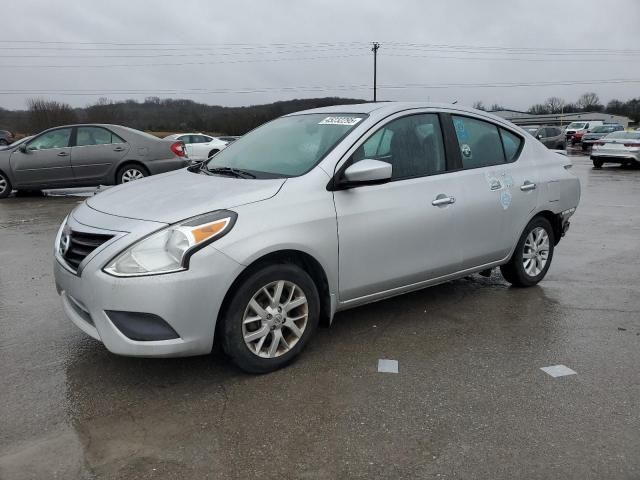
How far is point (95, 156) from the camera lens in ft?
38.4

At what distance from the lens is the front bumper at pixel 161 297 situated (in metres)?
2.99

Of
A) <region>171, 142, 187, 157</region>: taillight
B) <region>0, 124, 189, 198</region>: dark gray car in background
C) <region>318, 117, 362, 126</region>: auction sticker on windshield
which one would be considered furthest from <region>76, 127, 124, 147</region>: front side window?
<region>318, 117, 362, 126</region>: auction sticker on windshield

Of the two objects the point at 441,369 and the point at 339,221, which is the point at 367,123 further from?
the point at 441,369

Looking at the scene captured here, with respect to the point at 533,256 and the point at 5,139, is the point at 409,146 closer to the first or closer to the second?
the point at 533,256

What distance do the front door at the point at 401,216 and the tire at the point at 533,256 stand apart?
3.09 ft

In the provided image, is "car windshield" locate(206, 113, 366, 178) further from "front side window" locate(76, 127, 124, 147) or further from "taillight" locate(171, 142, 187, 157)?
"front side window" locate(76, 127, 124, 147)

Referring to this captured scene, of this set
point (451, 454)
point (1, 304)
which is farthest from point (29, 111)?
point (451, 454)

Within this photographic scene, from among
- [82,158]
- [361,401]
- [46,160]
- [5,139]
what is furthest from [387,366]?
[5,139]

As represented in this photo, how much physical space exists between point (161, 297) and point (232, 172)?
1.32 m

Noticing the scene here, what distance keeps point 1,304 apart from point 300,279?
296cm

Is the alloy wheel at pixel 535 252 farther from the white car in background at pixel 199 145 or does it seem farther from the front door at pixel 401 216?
the white car in background at pixel 199 145

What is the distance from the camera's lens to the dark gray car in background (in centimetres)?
1170

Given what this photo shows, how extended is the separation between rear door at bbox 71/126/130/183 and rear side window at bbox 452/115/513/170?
8834 mm

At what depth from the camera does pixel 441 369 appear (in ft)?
11.7
